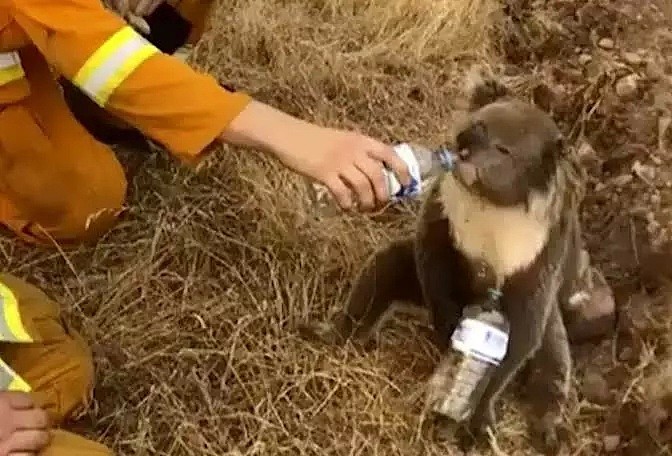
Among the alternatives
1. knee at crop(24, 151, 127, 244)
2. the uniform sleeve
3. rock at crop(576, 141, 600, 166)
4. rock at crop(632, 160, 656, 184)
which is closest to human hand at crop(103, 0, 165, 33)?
knee at crop(24, 151, 127, 244)

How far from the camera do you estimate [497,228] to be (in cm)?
203

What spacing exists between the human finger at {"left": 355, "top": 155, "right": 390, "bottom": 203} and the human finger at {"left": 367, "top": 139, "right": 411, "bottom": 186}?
0.01 m

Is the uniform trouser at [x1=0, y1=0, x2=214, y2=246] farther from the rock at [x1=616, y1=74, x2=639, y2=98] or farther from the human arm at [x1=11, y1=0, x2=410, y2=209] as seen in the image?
the rock at [x1=616, y1=74, x2=639, y2=98]

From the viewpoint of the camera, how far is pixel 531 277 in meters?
2.06

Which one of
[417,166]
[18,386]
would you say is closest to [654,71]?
[417,166]

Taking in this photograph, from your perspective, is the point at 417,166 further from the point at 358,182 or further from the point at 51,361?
the point at 51,361

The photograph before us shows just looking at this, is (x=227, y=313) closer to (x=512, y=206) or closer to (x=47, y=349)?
(x=47, y=349)

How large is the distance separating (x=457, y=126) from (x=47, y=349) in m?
0.75

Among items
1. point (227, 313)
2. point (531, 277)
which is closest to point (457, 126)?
point (531, 277)

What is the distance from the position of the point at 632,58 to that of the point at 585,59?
0.10 m

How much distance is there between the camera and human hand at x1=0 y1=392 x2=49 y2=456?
1.84 m

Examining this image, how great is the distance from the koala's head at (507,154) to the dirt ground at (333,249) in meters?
0.46

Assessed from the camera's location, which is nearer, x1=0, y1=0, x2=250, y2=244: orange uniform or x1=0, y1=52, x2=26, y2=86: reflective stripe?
x1=0, y1=0, x2=250, y2=244: orange uniform

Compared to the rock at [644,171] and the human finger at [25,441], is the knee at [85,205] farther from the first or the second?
the rock at [644,171]
